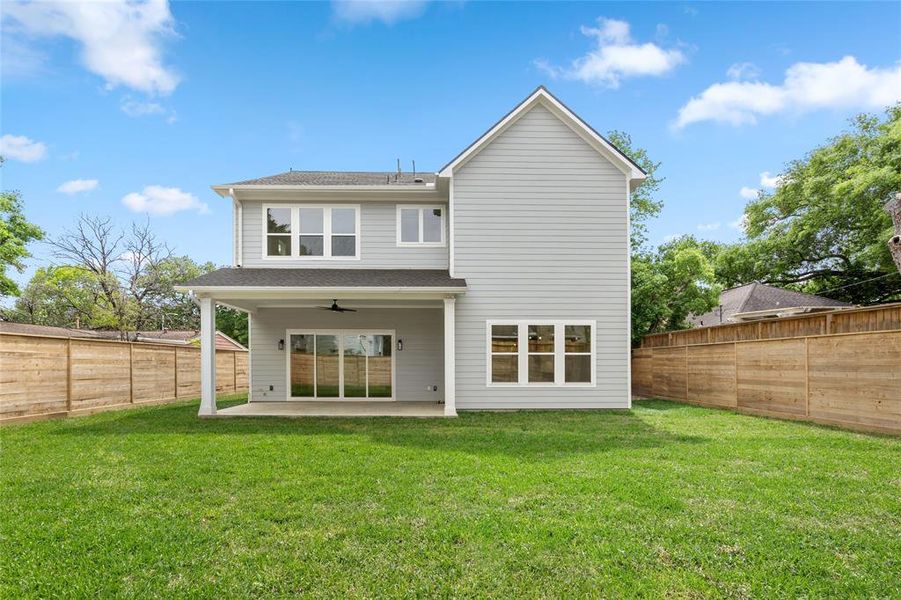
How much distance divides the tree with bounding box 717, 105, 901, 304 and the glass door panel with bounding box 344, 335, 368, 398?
19.3m

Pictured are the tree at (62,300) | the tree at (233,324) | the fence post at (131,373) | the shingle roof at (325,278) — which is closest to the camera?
the shingle roof at (325,278)

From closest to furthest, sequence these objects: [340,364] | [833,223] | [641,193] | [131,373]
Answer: [131,373], [340,364], [833,223], [641,193]

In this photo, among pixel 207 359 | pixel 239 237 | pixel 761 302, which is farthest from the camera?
pixel 761 302

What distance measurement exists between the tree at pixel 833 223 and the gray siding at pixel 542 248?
13773 mm

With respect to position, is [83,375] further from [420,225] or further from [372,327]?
[420,225]

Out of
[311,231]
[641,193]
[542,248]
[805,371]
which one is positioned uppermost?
[641,193]

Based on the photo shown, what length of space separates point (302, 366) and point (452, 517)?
10438 millimetres

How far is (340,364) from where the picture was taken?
1402 cm

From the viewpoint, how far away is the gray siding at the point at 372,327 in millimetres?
13891

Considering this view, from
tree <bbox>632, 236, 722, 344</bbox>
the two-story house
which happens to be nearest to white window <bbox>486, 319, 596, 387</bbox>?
the two-story house

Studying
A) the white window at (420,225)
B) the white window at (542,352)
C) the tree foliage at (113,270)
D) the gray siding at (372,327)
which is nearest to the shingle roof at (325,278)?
the white window at (420,225)

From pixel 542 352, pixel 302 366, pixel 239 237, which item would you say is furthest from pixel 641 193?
pixel 239 237

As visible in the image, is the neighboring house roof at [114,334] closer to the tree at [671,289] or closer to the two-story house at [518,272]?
the two-story house at [518,272]

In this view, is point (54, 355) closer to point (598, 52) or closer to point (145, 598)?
point (145, 598)
